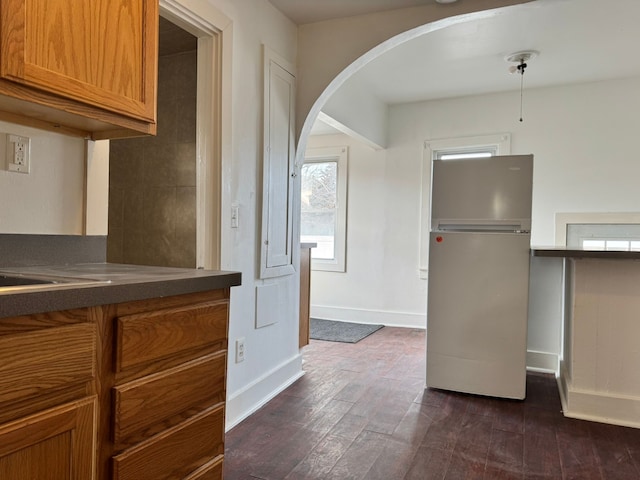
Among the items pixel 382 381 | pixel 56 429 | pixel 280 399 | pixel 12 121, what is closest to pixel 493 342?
pixel 382 381

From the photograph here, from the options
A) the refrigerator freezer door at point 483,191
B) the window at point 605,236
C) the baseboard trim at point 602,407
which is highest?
the refrigerator freezer door at point 483,191

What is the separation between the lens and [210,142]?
2242 mm

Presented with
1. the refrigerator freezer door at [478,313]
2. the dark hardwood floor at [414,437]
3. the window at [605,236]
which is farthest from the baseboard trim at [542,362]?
the window at [605,236]

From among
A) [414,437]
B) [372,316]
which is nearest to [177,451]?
[414,437]

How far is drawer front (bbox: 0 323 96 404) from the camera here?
2.80 feet

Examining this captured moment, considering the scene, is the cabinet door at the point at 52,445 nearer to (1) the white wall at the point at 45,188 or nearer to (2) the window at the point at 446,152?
(1) the white wall at the point at 45,188

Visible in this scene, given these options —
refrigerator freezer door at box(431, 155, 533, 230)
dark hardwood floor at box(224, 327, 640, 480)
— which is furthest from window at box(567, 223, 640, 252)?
refrigerator freezer door at box(431, 155, 533, 230)

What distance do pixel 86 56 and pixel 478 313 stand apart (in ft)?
8.12

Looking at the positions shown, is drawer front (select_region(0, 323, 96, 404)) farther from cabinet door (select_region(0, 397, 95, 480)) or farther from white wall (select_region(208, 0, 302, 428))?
white wall (select_region(208, 0, 302, 428))

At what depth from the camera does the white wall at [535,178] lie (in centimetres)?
403

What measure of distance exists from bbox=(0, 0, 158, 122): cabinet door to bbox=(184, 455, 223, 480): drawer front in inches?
43.4

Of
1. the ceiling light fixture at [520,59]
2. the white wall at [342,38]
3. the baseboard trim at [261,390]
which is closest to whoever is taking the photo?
the baseboard trim at [261,390]

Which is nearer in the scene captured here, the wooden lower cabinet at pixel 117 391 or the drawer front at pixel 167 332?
the wooden lower cabinet at pixel 117 391

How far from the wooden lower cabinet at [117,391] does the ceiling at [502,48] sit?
219 cm
